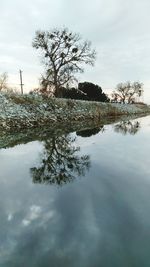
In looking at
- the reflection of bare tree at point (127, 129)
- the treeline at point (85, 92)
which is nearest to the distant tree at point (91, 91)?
the treeline at point (85, 92)

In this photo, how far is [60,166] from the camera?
9.28m

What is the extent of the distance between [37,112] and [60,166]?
18528mm

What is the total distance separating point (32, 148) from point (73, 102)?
24.8 m

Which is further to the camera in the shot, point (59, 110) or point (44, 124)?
point (59, 110)

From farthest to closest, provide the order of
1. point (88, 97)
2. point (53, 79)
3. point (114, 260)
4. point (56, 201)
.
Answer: point (88, 97) → point (53, 79) → point (56, 201) → point (114, 260)

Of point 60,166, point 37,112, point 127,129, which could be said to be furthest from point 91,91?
point 60,166

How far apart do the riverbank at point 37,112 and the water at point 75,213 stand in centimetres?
1167

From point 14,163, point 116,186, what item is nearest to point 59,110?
point 14,163

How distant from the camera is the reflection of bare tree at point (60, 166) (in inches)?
309

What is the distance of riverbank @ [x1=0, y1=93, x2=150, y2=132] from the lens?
22.7 m

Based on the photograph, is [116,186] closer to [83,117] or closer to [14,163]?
[14,163]

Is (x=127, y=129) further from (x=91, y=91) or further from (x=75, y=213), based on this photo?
(x=91, y=91)

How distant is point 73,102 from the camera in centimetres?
3747

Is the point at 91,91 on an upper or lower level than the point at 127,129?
upper
